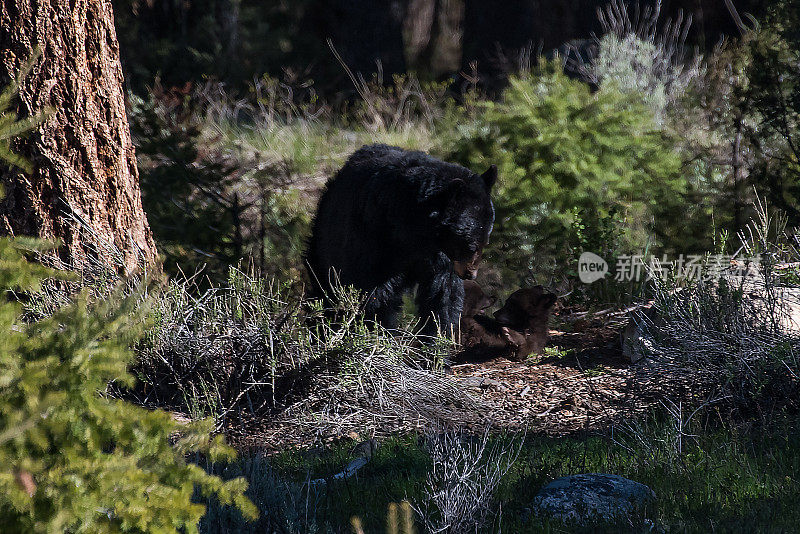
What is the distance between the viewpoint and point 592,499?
3529 millimetres

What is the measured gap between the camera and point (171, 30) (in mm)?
18406

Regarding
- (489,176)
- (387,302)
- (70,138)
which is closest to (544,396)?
(387,302)

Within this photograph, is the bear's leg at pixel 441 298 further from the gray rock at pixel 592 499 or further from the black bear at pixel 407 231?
the gray rock at pixel 592 499

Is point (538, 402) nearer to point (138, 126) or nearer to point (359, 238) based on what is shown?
point (359, 238)

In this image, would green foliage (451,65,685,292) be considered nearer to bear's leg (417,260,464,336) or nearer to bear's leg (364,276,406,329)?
bear's leg (417,260,464,336)

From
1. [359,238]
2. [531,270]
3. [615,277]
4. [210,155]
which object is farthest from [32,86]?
[615,277]

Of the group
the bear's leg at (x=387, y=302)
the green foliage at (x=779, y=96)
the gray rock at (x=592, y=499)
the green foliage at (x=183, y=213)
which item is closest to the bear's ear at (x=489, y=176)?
the bear's leg at (x=387, y=302)

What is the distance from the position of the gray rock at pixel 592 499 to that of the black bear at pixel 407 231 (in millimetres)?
2447

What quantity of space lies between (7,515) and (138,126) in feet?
18.4

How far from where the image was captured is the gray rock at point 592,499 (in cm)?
341

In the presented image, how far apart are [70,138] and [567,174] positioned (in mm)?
4018

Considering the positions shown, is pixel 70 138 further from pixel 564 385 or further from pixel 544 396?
pixel 564 385

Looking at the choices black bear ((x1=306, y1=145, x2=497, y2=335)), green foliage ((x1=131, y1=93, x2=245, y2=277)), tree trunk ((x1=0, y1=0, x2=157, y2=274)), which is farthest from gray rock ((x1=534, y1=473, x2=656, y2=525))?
green foliage ((x1=131, y1=93, x2=245, y2=277))

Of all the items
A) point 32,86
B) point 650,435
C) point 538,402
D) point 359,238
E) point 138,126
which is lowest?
point 538,402
